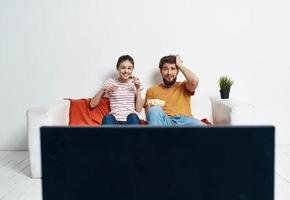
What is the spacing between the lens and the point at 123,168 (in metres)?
0.55

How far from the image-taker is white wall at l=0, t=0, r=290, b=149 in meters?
3.39

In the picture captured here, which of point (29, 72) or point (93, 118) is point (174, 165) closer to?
point (93, 118)

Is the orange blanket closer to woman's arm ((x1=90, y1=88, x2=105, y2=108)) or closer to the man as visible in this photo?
woman's arm ((x1=90, y1=88, x2=105, y2=108))

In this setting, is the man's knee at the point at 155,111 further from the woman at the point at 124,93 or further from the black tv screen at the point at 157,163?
the black tv screen at the point at 157,163

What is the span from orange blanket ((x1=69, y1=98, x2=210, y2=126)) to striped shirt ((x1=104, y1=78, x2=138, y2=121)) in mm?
101

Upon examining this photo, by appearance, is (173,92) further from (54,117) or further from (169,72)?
(54,117)

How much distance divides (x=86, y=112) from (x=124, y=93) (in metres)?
0.38

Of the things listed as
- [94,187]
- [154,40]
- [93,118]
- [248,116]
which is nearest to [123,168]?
[94,187]

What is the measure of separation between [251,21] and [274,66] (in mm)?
490

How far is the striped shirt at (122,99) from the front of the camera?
3.10 metres

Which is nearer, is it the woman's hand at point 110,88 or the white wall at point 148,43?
the woman's hand at point 110,88

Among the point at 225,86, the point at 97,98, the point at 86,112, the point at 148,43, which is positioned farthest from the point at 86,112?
the point at 225,86

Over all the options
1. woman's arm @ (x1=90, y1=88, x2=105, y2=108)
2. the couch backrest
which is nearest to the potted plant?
the couch backrest

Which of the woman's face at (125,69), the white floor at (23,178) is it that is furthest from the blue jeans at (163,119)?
the white floor at (23,178)
